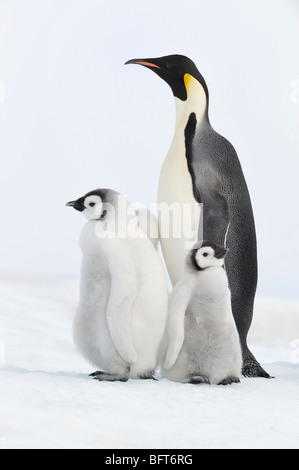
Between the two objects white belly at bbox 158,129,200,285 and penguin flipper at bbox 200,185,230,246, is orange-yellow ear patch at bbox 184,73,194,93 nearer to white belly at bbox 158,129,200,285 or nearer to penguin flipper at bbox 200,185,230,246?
white belly at bbox 158,129,200,285

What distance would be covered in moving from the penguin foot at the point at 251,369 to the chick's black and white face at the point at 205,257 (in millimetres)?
728

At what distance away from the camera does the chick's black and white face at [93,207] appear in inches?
98.1

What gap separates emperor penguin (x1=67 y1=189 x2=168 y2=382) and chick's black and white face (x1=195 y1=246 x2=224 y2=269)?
0.44 feet

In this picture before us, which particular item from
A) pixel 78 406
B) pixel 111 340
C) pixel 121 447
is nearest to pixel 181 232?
pixel 111 340

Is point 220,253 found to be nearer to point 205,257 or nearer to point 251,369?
point 205,257

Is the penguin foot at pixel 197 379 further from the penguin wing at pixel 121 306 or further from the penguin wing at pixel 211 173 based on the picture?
the penguin wing at pixel 211 173

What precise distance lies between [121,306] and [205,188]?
93cm

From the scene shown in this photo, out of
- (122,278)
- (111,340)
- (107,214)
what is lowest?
(111,340)

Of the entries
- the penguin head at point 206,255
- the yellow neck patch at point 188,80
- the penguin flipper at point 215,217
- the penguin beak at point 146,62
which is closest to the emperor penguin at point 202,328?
the penguin head at point 206,255

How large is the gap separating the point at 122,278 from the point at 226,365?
503 millimetres

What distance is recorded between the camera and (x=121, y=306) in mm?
2316

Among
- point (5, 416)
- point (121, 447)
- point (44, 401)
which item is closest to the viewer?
point (121, 447)

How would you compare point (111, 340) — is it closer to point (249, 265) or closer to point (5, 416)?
point (5, 416)

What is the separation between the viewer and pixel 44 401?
2164 millimetres
